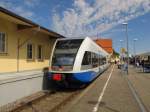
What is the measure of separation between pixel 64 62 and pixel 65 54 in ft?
1.92

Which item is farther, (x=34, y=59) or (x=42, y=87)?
(x=34, y=59)

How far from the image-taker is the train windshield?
1410 cm

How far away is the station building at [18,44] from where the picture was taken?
41.1 ft

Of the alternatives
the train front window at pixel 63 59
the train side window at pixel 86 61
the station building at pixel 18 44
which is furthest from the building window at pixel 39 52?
the train side window at pixel 86 61

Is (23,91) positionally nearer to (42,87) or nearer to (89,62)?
(42,87)

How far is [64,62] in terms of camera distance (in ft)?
46.8

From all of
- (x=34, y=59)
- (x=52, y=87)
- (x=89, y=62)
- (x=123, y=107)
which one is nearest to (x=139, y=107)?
(x=123, y=107)

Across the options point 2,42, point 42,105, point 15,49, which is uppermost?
point 2,42

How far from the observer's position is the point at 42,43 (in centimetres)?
1911

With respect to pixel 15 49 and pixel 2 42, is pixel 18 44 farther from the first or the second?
pixel 2 42

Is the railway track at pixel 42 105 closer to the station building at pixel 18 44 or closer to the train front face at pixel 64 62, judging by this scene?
the train front face at pixel 64 62

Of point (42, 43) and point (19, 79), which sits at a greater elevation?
point (42, 43)

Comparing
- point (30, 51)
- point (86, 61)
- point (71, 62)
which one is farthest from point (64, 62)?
point (30, 51)

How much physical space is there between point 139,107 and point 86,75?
5.64m
